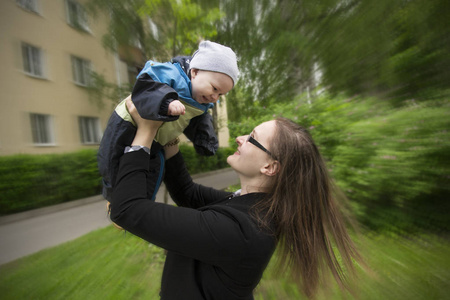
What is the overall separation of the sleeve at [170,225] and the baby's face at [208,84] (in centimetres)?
47

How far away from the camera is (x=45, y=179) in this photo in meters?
6.01

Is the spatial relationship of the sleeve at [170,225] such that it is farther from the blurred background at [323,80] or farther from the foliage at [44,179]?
the foliage at [44,179]

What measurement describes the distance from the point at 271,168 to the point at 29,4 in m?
2.90

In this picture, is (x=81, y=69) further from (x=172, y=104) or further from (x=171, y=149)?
(x=172, y=104)

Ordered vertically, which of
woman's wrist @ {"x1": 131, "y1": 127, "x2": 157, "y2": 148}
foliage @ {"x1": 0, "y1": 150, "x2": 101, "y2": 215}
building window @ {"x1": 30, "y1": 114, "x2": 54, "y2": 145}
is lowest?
foliage @ {"x1": 0, "y1": 150, "x2": 101, "y2": 215}

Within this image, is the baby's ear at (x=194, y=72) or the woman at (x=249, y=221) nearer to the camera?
the woman at (x=249, y=221)

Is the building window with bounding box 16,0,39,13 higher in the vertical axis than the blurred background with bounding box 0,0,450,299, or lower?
higher

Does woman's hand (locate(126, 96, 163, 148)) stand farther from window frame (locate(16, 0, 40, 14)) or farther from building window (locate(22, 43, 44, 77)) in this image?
building window (locate(22, 43, 44, 77))

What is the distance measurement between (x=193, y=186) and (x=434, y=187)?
5.16 ft

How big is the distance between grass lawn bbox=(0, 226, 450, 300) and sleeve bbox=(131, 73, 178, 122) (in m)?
1.14

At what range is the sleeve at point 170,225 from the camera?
0.73m

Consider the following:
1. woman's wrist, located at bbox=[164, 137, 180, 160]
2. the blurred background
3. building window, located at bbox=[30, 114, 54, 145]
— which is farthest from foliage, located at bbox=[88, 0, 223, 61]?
woman's wrist, located at bbox=[164, 137, 180, 160]

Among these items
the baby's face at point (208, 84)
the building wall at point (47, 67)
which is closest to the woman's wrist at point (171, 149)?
the baby's face at point (208, 84)

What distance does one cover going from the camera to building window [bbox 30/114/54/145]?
360cm
